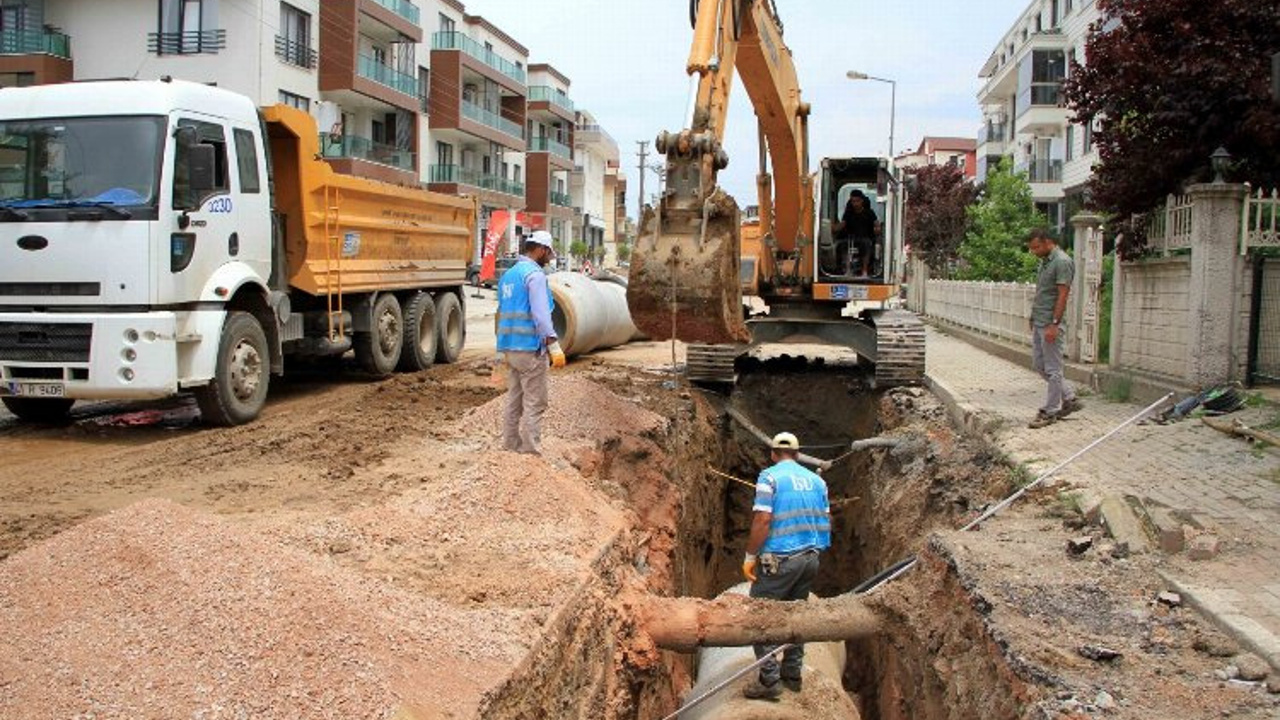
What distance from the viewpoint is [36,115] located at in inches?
357

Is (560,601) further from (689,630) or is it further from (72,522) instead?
(72,522)

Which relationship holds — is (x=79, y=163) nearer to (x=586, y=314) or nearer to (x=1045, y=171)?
(x=586, y=314)

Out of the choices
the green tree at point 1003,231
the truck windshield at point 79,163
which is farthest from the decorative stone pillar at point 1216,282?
the green tree at point 1003,231

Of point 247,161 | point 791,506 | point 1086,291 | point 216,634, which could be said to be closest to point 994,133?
point 1086,291

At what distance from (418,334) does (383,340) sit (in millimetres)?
744

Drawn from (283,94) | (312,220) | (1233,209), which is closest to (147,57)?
(283,94)

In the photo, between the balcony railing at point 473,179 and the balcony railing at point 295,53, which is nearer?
the balcony railing at point 295,53

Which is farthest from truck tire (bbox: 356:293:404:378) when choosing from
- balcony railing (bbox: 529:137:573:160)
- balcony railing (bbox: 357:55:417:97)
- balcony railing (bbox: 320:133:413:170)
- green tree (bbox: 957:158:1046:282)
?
balcony railing (bbox: 529:137:573:160)

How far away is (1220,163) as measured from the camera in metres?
9.67

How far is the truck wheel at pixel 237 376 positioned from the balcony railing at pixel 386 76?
27.0 metres

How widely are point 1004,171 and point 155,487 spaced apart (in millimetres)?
26872

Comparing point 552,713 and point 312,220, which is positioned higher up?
point 312,220

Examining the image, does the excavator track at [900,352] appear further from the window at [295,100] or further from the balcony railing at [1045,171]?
the balcony railing at [1045,171]

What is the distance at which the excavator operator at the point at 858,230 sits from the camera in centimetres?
1353
